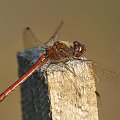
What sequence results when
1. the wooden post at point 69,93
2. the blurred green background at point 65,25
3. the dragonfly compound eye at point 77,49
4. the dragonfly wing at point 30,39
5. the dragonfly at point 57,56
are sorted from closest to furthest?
the wooden post at point 69,93 → the dragonfly at point 57,56 → the dragonfly compound eye at point 77,49 → the dragonfly wing at point 30,39 → the blurred green background at point 65,25

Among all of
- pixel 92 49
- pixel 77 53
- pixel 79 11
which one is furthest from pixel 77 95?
pixel 79 11

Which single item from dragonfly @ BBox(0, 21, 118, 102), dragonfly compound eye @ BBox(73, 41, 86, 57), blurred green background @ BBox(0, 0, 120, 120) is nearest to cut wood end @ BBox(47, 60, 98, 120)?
dragonfly @ BBox(0, 21, 118, 102)

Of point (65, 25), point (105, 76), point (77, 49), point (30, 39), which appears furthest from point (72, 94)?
point (65, 25)

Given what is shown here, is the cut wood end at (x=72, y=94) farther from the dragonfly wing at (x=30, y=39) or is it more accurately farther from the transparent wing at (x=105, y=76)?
the dragonfly wing at (x=30, y=39)

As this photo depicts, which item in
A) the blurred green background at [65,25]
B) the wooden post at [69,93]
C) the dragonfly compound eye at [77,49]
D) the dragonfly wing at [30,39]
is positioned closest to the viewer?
the wooden post at [69,93]

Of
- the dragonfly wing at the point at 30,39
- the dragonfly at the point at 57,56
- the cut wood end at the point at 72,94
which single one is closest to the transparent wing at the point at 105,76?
the dragonfly at the point at 57,56

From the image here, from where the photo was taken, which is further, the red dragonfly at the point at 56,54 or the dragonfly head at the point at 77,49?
the dragonfly head at the point at 77,49

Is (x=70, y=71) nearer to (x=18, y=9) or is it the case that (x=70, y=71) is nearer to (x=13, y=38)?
(x=13, y=38)

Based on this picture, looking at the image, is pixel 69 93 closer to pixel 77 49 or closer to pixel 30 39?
pixel 77 49
